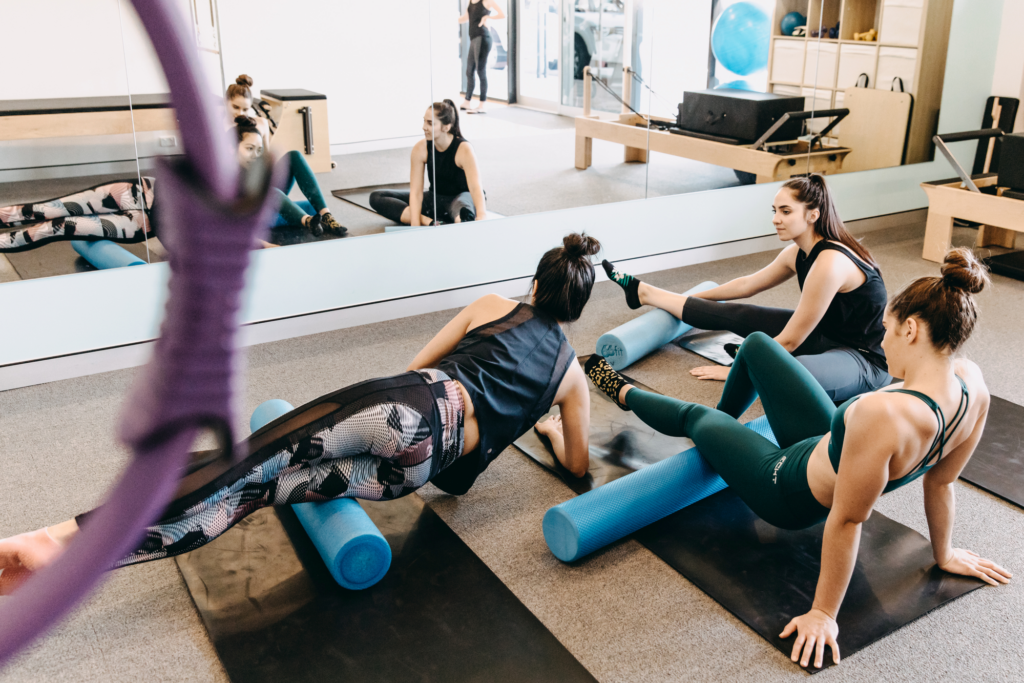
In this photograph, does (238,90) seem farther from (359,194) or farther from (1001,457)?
(1001,457)

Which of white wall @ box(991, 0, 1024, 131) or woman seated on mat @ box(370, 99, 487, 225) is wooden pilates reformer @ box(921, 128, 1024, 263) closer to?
white wall @ box(991, 0, 1024, 131)

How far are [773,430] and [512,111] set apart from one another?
8.23 ft

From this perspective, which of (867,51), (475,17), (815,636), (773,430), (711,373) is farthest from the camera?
(867,51)

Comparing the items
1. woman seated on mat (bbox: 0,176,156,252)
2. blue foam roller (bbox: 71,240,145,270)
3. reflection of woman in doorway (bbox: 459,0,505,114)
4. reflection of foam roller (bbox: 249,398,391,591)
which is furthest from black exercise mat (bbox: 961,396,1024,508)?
blue foam roller (bbox: 71,240,145,270)

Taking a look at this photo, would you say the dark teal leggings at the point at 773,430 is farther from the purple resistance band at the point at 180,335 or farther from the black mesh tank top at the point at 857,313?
the purple resistance band at the point at 180,335

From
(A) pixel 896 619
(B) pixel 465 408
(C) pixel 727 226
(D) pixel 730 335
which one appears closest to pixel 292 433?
(B) pixel 465 408

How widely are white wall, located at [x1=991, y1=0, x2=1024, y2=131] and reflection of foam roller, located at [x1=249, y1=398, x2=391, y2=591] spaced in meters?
6.09

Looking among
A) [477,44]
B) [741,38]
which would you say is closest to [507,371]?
[477,44]

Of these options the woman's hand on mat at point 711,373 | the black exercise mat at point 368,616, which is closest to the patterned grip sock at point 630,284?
the woman's hand on mat at point 711,373

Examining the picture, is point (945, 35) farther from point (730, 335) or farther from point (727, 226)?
point (730, 335)

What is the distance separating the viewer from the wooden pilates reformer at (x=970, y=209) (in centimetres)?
477

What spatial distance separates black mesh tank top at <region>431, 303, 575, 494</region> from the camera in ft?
7.12

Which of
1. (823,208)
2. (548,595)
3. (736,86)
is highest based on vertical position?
(736,86)

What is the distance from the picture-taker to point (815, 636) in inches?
72.9
